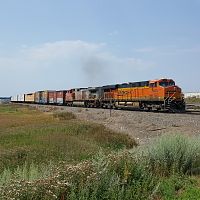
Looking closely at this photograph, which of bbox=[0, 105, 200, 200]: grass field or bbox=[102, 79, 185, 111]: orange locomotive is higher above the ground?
bbox=[102, 79, 185, 111]: orange locomotive

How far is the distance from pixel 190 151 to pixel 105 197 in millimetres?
3616

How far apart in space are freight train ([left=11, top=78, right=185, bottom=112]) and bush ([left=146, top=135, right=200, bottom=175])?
2744 centimetres

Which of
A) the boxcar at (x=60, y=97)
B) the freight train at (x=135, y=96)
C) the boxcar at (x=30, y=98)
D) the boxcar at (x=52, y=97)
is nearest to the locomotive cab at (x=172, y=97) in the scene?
the freight train at (x=135, y=96)

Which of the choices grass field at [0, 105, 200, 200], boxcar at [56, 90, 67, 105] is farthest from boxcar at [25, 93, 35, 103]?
grass field at [0, 105, 200, 200]

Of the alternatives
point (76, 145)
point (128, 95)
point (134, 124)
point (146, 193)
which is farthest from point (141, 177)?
point (128, 95)

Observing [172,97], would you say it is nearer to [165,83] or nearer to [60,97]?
[165,83]

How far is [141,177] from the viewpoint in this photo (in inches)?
303

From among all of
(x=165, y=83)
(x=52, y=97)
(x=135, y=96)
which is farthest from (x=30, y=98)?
(x=165, y=83)

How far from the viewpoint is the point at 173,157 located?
30.1ft

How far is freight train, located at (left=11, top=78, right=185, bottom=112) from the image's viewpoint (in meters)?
37.2

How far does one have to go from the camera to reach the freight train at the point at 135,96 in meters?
37.2

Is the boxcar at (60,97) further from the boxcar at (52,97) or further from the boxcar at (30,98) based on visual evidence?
the boxcar at (30,98)

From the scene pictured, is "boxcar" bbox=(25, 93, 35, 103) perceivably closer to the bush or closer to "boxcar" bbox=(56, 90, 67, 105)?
"boxcar" bbox=(56, 90, 67, 105)

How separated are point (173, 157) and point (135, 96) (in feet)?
113
